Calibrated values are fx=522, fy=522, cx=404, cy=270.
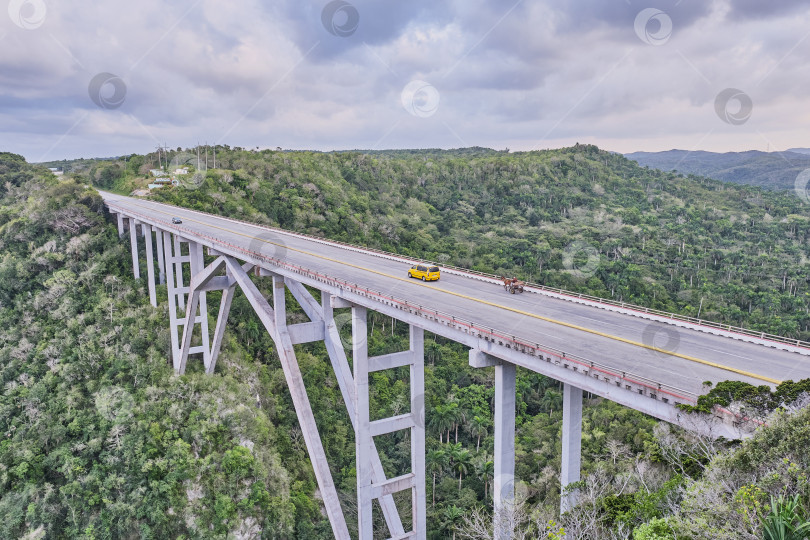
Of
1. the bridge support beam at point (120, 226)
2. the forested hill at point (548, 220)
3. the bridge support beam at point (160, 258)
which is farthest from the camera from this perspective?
the forested hill at point (548, 220)

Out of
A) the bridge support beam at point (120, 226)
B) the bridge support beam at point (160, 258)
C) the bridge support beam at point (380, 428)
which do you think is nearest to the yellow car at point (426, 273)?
the bridge support beam at point (380, 428)

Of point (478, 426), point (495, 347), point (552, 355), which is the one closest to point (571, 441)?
point (552, 355)

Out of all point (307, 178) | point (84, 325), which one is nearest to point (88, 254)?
point (84, 325)

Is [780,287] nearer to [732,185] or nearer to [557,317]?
[557,317]

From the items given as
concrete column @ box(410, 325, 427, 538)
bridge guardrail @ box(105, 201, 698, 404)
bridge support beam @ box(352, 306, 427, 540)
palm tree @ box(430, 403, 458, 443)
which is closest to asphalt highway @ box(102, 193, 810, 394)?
bridge guardrail @ box(105, 201, 698, 404)

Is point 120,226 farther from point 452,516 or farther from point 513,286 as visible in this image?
point 513,286

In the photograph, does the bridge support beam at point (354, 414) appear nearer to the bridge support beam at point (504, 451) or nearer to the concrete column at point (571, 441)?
the bridge support beam at point (504, 451)

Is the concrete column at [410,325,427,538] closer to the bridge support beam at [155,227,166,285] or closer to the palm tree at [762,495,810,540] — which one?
the palm tree at [762,495,810,540]
